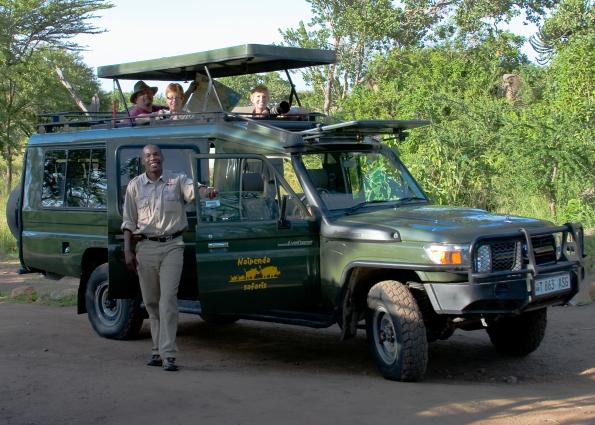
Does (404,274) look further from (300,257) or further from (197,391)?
(197,391)

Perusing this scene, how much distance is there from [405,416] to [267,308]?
78.6 inches

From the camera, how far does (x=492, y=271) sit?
636 centimetres

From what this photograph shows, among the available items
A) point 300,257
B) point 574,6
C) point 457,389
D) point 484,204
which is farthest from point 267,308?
point 574,6

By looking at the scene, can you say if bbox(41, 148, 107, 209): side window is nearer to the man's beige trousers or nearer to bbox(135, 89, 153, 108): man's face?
bbox(135, 89, 153, 108): man's face

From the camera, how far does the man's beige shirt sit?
23.2 ft

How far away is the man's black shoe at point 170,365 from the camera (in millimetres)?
6989

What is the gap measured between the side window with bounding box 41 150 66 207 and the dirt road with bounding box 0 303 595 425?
4.38 feet

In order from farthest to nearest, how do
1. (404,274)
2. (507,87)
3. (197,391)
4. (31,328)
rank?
1. (507,87)
2. (31,328)
3. (404,274)
4. (197,391)

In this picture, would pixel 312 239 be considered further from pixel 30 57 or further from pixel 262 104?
pixel 30 57

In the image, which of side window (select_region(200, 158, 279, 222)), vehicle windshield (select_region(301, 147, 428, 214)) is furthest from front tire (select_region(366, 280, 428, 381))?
side window (select_region(200, 158, 279, 222))

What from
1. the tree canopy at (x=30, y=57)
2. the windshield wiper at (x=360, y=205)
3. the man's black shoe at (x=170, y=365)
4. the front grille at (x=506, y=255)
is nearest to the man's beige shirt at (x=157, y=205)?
the man's black shoe at (x=170, y=365)

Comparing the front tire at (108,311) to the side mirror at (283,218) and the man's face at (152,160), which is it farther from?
the side mirror at (283,218)

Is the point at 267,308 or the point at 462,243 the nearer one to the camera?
the point at 462,243

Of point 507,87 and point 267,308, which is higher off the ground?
point 507,87
